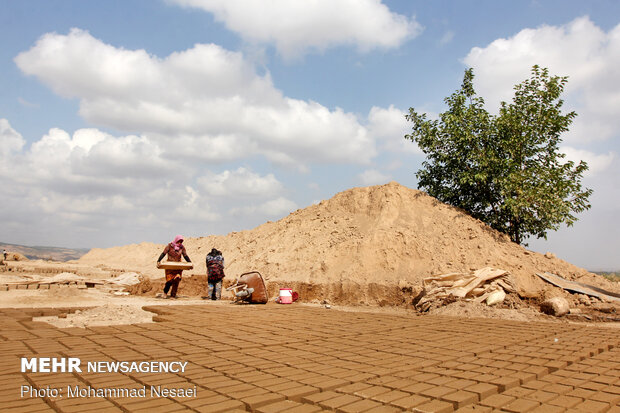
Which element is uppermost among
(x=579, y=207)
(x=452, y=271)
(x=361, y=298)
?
(x=579, y=207)

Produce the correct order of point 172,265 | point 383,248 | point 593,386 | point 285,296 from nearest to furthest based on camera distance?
point 593,386 → point 285,296 → point 172,265 → point 383,248

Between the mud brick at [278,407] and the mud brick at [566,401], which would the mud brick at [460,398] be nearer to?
the mud brick at [566,401]

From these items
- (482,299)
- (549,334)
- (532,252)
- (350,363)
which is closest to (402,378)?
(350,363)

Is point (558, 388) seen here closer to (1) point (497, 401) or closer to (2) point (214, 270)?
(1) point (497, 401)

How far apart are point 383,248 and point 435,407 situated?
8.26 metres

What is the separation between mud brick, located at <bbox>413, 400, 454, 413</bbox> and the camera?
2.44 metres

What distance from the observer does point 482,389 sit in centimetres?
286

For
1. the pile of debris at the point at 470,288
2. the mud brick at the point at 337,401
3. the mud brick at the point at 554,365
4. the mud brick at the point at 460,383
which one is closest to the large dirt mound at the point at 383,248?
the pile of debris at the point at 470,288

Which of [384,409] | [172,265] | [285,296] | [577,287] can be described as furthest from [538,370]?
[172,265]

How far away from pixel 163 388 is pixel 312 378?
3.43 ft

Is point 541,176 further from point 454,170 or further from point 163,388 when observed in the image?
point 163,388

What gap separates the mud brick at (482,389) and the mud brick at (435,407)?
0.33 metres

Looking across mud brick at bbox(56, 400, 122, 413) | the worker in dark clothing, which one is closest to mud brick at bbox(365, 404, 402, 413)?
mud brick at bbox(56, 400, 122, 413)

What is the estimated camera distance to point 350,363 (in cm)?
365
